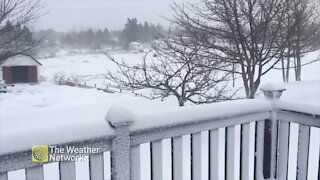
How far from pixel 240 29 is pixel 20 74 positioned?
21.4m

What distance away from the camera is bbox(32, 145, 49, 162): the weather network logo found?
1495mm

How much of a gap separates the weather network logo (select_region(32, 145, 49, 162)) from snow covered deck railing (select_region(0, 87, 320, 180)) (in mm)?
24

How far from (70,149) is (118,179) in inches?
12.3

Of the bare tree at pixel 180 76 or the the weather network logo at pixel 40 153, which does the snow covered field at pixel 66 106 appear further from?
the bare tree at pixel 180 76

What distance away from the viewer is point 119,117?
174 cm

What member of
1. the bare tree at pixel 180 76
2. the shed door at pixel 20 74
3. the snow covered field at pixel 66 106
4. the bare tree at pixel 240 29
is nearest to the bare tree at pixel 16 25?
the snow covered field at pixel 66 106

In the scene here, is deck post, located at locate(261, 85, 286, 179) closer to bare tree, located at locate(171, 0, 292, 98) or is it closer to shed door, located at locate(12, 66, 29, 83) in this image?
bare tree, located at locate(171, 0, 292, 98)

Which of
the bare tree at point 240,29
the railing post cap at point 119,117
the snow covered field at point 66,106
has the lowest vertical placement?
the snow covered field at point 66,106

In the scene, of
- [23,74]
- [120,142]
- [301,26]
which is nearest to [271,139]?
[120,142]

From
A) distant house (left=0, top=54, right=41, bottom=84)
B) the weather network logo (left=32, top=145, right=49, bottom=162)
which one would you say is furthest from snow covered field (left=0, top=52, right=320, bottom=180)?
distant house (left=0, top=54, right=41, bottom=84)

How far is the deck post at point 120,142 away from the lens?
174 centimetres

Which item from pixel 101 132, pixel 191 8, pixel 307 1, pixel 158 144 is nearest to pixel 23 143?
pixel 101 132

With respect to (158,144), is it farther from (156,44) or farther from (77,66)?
(77,66)

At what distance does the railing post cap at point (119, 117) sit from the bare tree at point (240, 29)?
823 cm
